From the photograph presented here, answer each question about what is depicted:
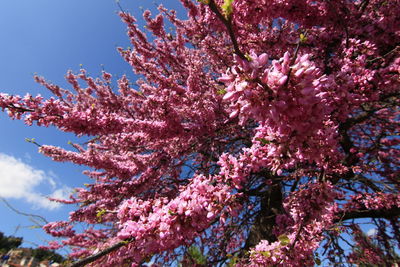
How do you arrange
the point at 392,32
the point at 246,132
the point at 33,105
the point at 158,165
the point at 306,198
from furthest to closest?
the point at 246,132, the point at 158,165, the point at 392,32, the point at 33,105, the point at 306,198

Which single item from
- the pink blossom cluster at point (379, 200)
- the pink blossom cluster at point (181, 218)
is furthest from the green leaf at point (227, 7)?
the pink blossom cluster at point (379, 200)

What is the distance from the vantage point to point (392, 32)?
349cm

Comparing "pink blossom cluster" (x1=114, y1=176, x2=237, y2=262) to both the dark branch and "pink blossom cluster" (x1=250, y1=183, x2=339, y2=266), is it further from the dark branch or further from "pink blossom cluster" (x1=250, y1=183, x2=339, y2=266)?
the dark branch

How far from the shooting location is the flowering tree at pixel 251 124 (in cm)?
144

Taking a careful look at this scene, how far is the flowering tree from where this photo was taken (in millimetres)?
1437

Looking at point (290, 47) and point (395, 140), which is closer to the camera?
point (290, 47)

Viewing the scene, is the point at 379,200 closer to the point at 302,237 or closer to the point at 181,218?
the point at 302,237

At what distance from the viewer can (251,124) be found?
225 inches

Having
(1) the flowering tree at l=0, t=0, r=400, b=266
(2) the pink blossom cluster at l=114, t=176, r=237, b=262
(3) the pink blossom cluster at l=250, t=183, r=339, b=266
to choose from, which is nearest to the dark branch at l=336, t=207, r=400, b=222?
(1) the flowering tree at l=0, t=0, r=400, b=266

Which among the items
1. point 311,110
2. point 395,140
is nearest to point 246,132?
point 311,110

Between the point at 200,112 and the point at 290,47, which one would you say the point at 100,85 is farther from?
the point at 290,47

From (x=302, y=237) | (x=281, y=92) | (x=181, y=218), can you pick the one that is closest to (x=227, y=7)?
(x=281, y=92)

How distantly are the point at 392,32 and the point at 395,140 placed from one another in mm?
4877

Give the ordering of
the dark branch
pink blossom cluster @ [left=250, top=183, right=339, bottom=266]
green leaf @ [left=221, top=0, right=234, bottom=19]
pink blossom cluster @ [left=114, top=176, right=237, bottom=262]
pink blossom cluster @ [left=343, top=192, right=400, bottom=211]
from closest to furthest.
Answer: green leaf @ [left=221, top=0, right=234, bottom=19] < pink blossom cluster @ [left=114, top=176, right=237, bottom=262] < pink blossom cluster @ [left=250, top=183, right=339, bottom=266] < pink blossom cluster @ [left=343, top=192, right=400, bottom=211] < the dark branch
